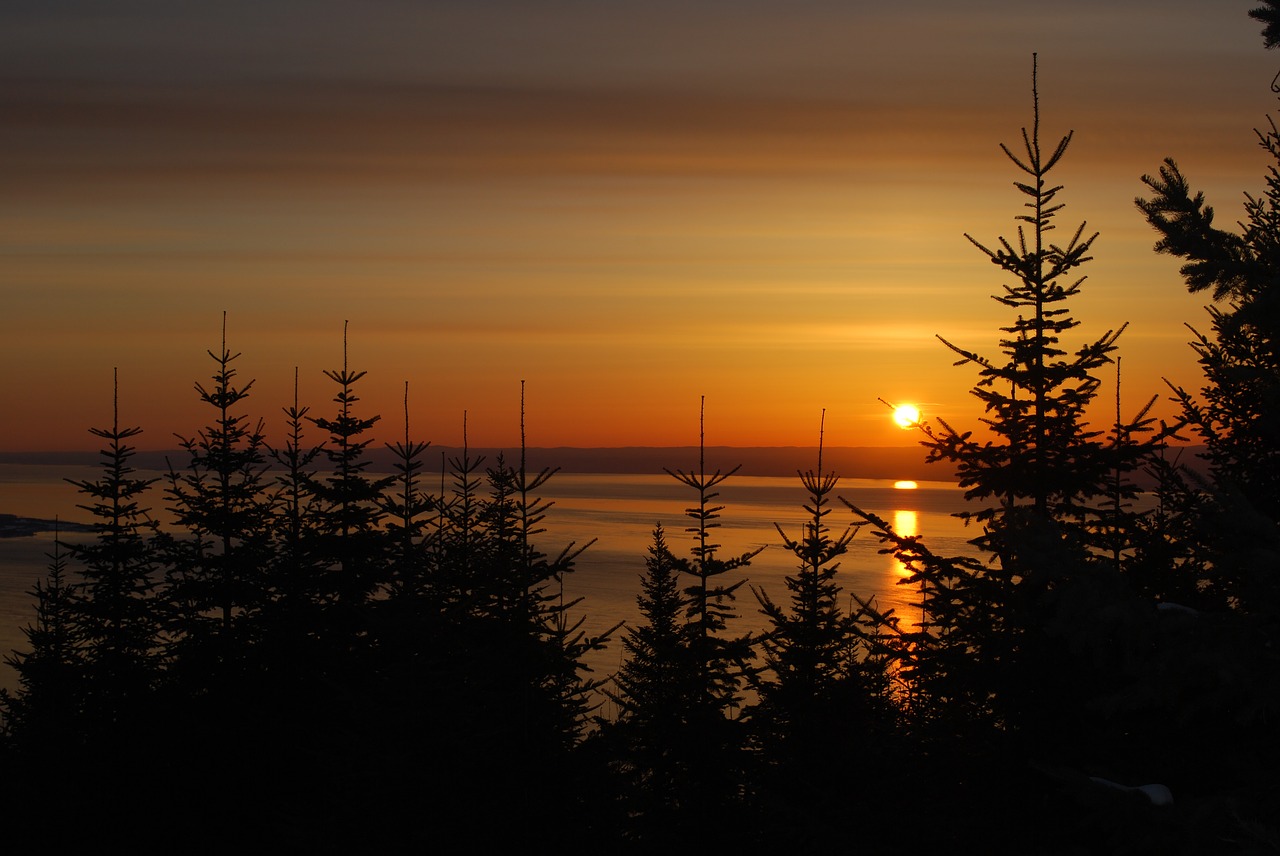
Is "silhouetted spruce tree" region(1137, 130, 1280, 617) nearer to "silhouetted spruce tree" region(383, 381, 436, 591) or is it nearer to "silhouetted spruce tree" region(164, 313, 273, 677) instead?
"silhouetted spruce tree" region(383, 381, 436, 591)

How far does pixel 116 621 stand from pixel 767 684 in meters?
20.5

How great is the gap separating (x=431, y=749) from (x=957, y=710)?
27.1ft

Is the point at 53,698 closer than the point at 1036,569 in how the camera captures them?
No

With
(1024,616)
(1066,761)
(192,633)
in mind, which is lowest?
(192,633)

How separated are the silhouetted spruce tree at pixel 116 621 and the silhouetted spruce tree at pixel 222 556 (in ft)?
3.74

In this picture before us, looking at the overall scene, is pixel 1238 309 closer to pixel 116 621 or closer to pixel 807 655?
pixel 807 655

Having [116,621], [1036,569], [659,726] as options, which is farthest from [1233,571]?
[116,621]

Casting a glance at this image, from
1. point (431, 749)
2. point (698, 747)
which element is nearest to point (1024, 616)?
point (431, 749)

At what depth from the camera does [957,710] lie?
39.7ft

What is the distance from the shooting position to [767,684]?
88.4ft

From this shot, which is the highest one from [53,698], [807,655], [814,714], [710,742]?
[807,655]

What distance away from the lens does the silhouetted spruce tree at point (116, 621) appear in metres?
31.9

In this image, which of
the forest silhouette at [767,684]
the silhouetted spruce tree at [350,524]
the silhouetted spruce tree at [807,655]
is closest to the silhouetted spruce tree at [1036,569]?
the forest silhouette at [767,684]

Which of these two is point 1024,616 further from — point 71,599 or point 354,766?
point 71,599
